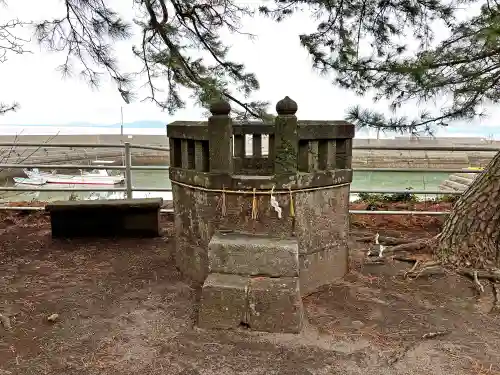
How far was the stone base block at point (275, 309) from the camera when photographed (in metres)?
2.86

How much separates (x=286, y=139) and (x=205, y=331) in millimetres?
1574

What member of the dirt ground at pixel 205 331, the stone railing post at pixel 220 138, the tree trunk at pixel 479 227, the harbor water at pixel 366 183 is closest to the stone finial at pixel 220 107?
the stone railing post at pixel 220 138

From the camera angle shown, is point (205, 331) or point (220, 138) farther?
point (220, 138)

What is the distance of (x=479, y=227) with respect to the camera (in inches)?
161

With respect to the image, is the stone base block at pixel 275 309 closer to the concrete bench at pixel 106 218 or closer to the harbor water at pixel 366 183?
the concrete bench at pixel 106 218

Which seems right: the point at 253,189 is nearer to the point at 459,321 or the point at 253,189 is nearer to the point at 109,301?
the point at 109,301

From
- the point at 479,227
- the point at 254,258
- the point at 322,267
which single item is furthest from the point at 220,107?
the point at 479,227

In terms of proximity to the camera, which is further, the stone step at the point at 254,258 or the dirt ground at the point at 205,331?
the stone step at the point at 254,258

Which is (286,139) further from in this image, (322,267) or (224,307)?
(224,307)

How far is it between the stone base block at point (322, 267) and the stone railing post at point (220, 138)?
1.04 metres

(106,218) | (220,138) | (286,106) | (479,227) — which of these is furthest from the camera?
(106,218)

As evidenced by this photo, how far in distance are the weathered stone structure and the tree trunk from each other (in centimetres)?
117

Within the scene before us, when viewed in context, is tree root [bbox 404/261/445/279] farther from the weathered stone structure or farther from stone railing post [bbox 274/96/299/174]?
stone railing post [bbox 274/96/299/174]

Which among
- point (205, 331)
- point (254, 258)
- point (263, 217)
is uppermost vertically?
point (263, 217)
